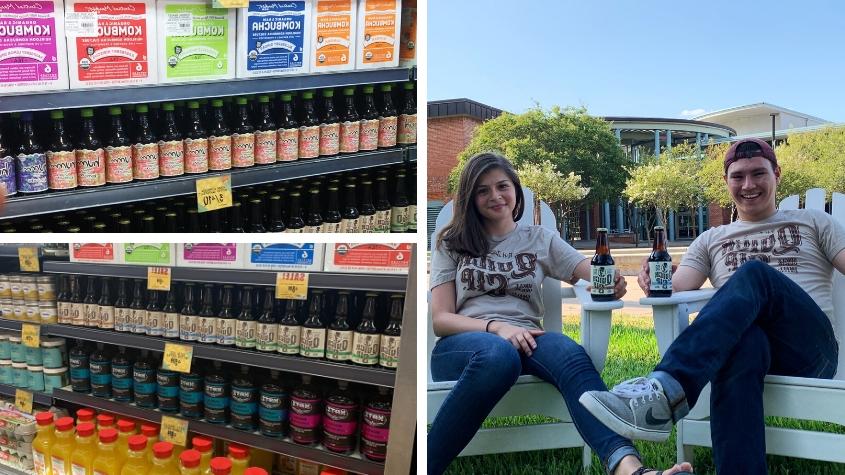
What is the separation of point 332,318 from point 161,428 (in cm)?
66

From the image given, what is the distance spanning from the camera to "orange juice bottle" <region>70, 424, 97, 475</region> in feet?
6.01

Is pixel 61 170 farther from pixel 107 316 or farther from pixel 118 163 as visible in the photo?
pixel 107 316

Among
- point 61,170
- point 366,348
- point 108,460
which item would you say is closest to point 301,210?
point 61,170

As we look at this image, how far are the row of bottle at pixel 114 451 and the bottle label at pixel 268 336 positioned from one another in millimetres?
280

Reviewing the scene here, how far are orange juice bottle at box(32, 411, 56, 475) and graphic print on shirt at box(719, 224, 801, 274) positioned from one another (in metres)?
2.20

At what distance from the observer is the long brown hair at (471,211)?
1884mm

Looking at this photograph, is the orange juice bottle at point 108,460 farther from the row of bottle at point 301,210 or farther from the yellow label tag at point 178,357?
the row of bottle at point 301,210

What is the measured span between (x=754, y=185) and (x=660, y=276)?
465mm

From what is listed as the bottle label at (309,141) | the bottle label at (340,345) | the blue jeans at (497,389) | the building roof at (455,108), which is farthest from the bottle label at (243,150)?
the building roof at (455,108)

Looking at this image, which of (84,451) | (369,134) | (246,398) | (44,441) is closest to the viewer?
(246,398)

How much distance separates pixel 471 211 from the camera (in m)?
1.91

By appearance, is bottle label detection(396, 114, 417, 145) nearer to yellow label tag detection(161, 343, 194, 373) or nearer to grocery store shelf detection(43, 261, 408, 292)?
grocery store shelf detection(43, 261, 408, 292)

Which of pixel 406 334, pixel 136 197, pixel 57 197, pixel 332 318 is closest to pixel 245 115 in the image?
pixel 136 197

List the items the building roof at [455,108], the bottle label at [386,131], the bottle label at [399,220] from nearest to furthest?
1. the bottle label at [386,131]
2. the bottle label at [399,220]
3. the building roof at [455,108]
